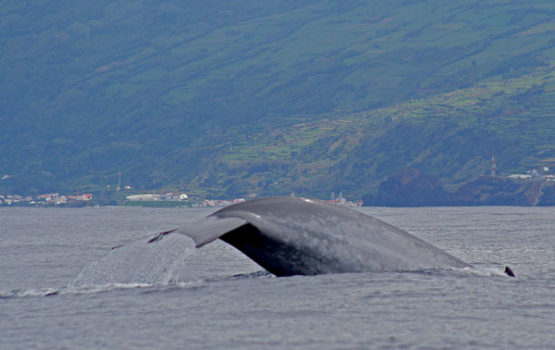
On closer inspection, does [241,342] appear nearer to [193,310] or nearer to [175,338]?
[175,338]

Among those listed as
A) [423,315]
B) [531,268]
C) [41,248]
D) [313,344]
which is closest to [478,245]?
[531,268]

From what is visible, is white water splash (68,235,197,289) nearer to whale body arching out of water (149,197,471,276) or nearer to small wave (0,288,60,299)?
whale body arching out of water (149,197,471,276)

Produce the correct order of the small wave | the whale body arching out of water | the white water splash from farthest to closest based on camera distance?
the small wave, the whale body arching out of water, the white water splash

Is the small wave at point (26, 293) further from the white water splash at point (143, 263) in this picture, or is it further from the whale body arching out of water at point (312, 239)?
the whale body arching out of water at point (312, 239)

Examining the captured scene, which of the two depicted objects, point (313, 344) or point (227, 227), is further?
point (227, 227)

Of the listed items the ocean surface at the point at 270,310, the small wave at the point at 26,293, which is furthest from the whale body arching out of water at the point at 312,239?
the small wave at the point at 26,293

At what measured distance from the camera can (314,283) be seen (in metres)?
16.1

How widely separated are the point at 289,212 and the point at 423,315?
12.1ft

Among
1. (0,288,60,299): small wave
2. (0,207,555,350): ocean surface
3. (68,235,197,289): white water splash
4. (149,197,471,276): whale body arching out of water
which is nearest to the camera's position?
(0,207,555,350): ocean surface

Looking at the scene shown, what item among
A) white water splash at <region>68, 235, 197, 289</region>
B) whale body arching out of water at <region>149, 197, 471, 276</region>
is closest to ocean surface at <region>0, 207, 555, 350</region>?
white water splash at <region>68, 235, 197, 289</region>

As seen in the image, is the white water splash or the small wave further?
the small wave

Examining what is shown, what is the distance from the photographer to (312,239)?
54.0ft

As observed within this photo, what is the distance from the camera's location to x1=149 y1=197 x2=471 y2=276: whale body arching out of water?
1617cm

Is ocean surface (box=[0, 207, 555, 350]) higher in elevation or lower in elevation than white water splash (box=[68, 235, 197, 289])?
lower
